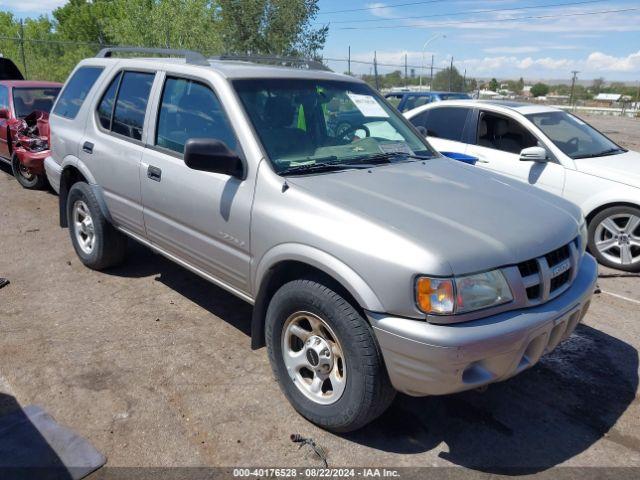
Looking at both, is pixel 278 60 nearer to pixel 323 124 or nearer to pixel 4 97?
pixel 323 124

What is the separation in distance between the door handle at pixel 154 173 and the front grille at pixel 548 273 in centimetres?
252

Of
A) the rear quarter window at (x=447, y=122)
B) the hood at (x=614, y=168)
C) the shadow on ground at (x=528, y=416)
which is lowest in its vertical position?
the shadow on ground at (x=528, y=416)

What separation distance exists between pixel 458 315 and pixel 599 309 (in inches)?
119

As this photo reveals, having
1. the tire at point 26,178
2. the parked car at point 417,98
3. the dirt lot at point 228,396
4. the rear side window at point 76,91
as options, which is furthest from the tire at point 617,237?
the parked car at point 417,98

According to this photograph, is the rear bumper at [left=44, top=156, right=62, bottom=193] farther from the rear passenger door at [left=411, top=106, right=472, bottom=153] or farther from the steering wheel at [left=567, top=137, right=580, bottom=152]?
the steering wheel at [left=567, top=137, right=580, bottom=152]

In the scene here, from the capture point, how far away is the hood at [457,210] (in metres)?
2.62

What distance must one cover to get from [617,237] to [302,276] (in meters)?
4.37

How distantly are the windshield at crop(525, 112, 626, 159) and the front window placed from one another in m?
7.68

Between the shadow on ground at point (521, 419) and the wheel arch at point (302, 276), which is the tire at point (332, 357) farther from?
the shadow on ground at point (521, 419)

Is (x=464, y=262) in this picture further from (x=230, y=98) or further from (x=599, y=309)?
(x=599, y=309)

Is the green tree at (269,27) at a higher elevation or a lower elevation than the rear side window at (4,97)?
higher

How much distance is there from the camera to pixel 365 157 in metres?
3.73

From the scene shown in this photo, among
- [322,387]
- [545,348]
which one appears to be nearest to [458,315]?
[545,348]

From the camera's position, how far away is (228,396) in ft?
11.1
